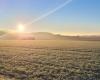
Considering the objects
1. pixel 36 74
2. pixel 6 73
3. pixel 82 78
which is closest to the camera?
pixel 82 78

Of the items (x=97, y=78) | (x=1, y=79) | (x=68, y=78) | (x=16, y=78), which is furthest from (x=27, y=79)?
(x=97, y=78)

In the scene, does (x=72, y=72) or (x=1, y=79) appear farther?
(x=72, y=72)

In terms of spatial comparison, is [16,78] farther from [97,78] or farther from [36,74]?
[97,78]

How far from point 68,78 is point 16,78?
4072mm

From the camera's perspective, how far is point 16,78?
16.0m

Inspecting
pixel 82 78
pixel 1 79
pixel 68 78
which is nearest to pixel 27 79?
pixel 1 79

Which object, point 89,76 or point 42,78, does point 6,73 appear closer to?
point 42,78

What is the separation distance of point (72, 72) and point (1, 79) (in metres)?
5.84

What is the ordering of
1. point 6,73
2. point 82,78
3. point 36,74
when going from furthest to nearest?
1. point 6,73
2. point 36,74
3. point 82,78

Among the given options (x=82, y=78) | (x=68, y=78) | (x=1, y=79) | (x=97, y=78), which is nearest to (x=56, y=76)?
Answer: (x=68, y=78)

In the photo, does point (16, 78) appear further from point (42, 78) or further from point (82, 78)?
point (82, 78)

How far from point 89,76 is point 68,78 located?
169 centimetres

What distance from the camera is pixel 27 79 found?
15.4 m

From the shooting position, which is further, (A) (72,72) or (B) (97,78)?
(A) (72,72)
